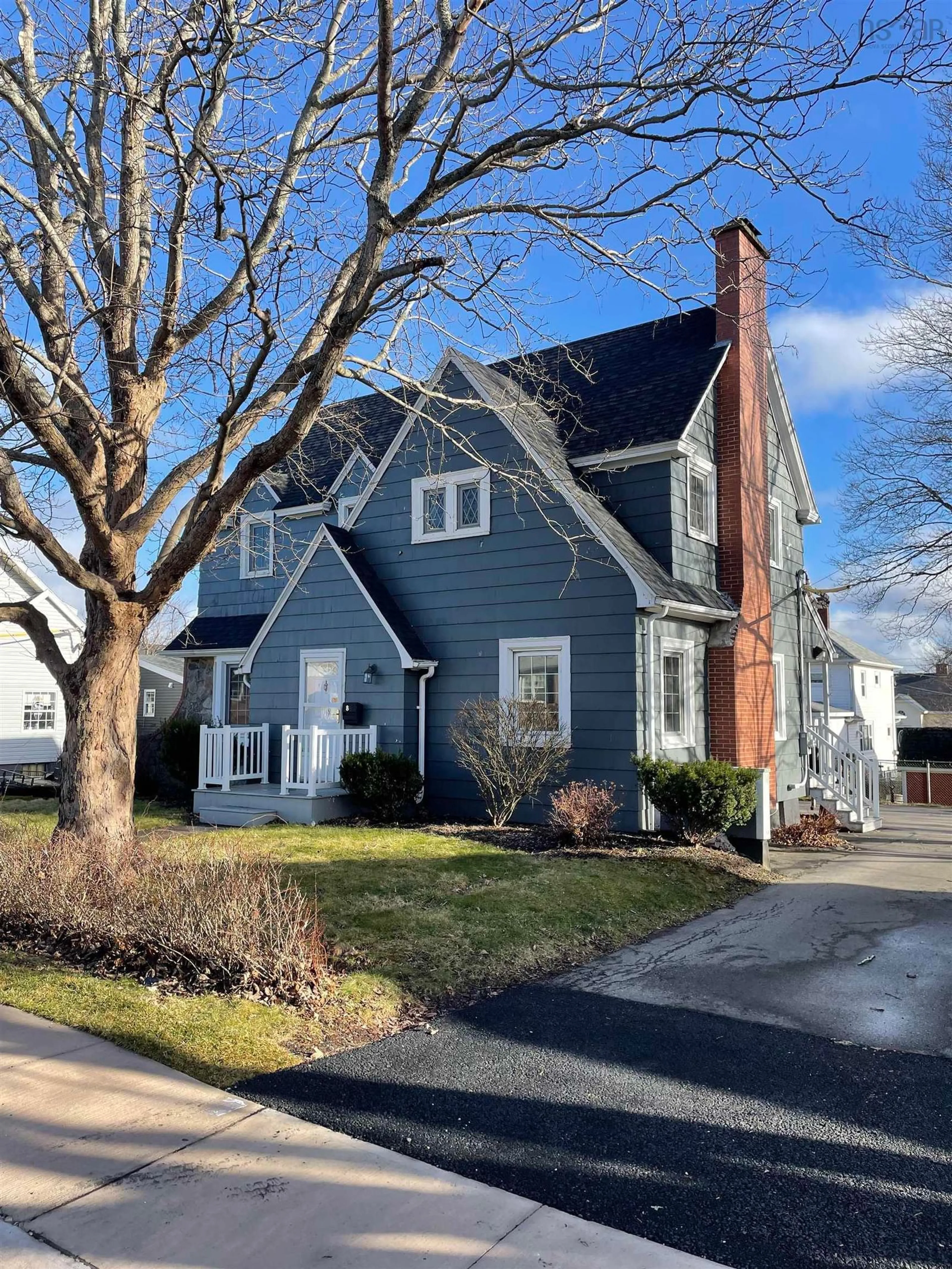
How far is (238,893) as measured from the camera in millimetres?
6469

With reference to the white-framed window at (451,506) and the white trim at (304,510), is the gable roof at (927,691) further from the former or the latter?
the white-framed window at (451,506)

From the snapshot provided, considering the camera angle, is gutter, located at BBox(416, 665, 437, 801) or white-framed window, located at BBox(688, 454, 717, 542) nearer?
white-framed window, located at BBox(688, 454, 717, 542)

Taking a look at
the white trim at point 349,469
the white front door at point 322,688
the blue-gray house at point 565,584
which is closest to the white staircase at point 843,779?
the blue-gray house at point 565,584

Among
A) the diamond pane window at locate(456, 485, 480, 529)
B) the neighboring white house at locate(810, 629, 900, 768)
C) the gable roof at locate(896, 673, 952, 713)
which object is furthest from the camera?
the gable roof at locate(896, 673, 952, 713)

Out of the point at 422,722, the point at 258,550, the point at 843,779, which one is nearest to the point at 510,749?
the point at 422,722

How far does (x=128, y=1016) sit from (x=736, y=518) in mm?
12450

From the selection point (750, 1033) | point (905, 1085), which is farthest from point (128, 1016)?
point (905, 1085)

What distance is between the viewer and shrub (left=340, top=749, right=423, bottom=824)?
548 inches

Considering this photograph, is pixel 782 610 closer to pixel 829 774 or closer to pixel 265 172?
pixel 829 774

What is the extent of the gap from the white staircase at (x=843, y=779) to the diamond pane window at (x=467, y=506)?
804 centimetres

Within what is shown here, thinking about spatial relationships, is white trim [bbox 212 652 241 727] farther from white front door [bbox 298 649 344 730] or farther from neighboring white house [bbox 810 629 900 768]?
neighboring white house [bbox 810 629 900 768]

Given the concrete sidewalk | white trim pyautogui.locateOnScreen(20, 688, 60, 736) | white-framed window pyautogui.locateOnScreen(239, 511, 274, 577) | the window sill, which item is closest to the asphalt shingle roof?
white-framed window pyautogui.locateOnScreen(239, 511, 274, 577)

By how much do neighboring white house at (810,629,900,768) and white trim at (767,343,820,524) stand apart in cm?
1684

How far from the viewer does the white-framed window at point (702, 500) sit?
14656 millimetres
